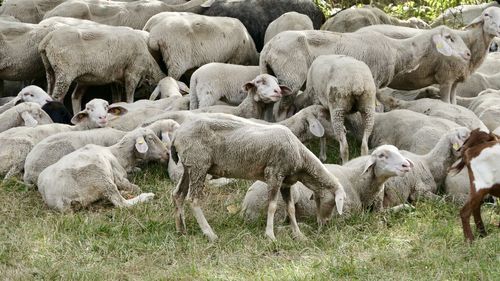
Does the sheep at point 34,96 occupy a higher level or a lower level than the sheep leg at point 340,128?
lower

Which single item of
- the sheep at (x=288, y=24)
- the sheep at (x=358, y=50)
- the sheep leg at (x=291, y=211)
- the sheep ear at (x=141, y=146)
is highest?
the sheep leg at (x=291, y=211)

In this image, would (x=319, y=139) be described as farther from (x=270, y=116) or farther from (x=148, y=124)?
(x=148, y=124)

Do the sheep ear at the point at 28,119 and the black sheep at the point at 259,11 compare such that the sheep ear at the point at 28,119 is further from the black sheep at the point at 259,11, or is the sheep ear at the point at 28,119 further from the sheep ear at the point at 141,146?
the black sheep at the point at 259,11

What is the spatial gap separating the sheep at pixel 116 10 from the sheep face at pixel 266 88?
4381 millimetres

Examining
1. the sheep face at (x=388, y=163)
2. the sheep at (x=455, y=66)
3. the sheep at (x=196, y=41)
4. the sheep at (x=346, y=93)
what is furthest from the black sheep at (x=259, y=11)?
the sheep face at (x=388, y=163)

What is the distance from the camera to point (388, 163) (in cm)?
976

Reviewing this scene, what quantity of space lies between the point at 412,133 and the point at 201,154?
3.40 meters

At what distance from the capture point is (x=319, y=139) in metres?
12.6

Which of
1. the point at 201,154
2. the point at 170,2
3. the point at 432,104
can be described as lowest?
the point at 170,2

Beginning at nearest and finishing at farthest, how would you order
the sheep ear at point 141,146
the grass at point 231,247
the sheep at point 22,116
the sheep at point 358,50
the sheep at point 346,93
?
the grass at point 231,247 → the sheep ear at point 141,146 → the sheep at point 346,93 → the sheep at point 22,116 → the sheep at point 358,50

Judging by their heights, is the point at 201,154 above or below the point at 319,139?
above

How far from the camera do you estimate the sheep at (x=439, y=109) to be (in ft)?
39.4

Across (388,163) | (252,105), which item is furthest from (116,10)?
(388,163)

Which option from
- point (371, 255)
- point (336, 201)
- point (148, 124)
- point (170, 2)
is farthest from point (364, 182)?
point (170, 2)
